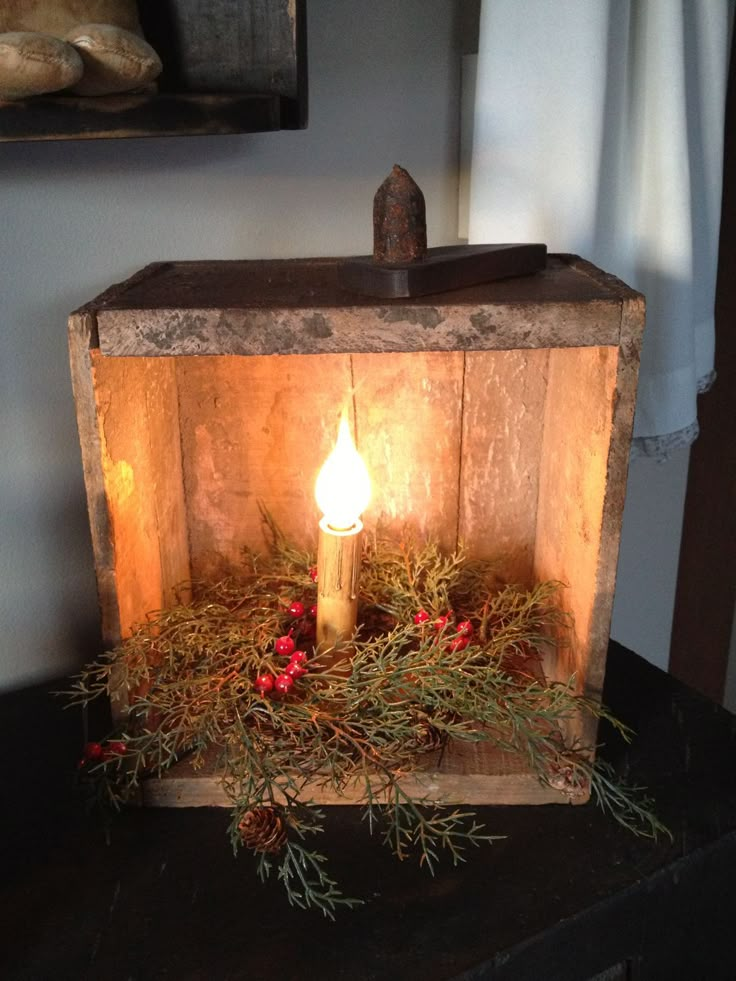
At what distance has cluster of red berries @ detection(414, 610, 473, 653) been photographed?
32.1 inches

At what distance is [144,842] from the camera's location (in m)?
0.74

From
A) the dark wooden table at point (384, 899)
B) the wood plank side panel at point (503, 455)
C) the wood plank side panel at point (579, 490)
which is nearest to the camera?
the dark wooden table at point (384, 899)

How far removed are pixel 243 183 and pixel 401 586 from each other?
17.3 inches

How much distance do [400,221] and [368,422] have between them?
1.02 ft

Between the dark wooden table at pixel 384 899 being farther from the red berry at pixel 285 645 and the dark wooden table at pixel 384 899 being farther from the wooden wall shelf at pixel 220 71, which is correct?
the wooden wall shelf at pixel 220 71

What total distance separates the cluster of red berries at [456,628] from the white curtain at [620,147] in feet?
1.03

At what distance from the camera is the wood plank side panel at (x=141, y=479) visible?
72 centimetres

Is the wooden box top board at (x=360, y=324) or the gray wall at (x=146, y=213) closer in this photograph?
the wooden box top board at (x=360, y=324)

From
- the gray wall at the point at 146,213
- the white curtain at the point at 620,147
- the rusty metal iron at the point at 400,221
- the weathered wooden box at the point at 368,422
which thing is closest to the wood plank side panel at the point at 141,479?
the weathered wooden box at the point at 368,422

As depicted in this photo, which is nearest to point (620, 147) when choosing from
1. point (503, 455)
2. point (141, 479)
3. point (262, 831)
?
point (503, 455)

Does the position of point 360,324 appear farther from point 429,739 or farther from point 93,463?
point 429,739

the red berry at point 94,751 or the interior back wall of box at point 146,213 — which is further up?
the interior back wall of box at point 146,213

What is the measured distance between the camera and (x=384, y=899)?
682 millimetres

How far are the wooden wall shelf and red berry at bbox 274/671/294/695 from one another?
0.46 metres
